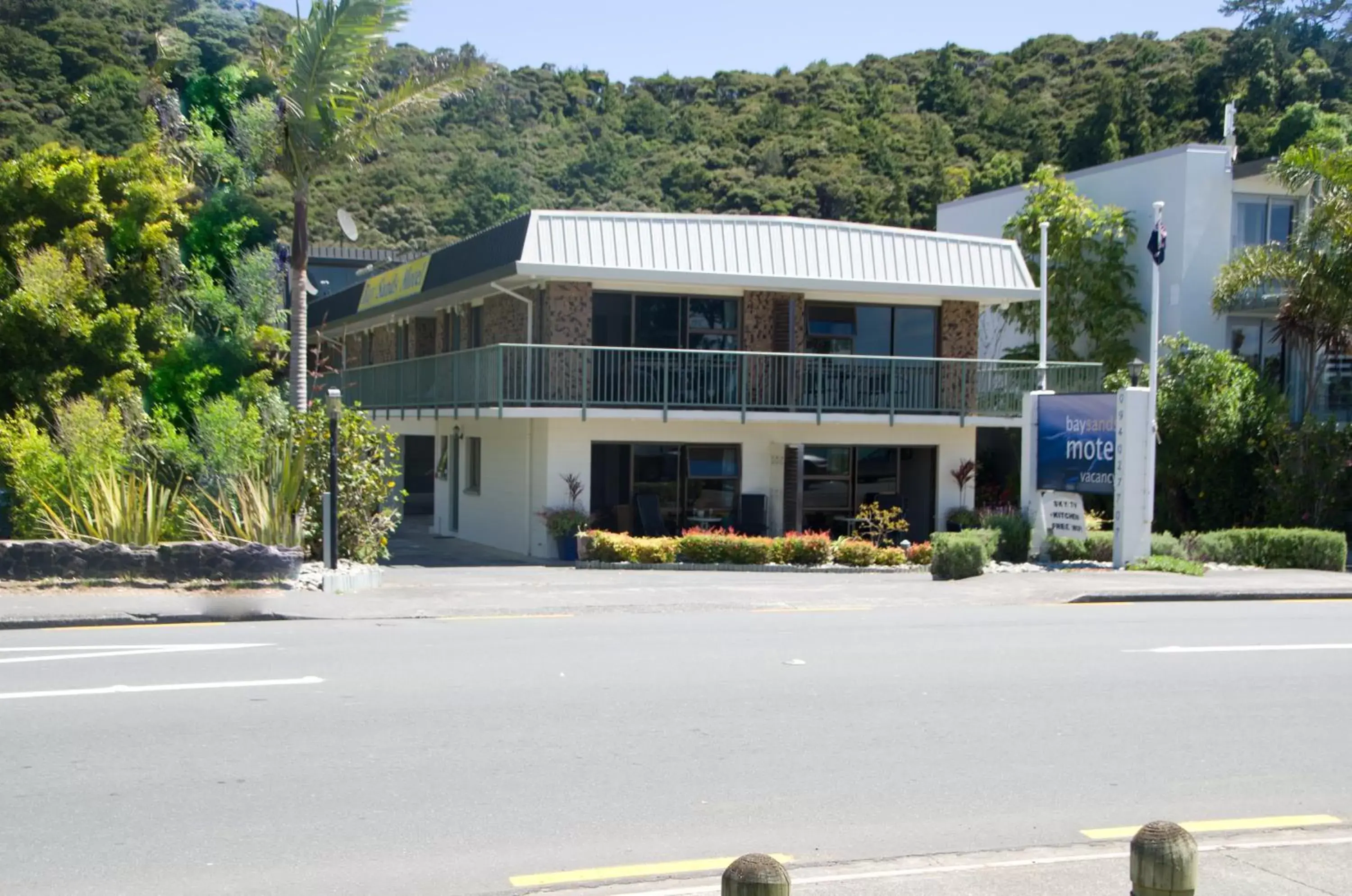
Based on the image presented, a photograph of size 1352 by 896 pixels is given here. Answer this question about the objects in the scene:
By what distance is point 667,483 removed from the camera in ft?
81.1

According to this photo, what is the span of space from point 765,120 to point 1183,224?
160 feet

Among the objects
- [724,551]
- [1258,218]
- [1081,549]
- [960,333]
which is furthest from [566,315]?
Result: [1258,218]

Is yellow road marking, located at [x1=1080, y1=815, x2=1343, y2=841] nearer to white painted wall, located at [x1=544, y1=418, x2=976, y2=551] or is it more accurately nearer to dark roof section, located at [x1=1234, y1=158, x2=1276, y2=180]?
white painted wall, located at [x1=544, y1=418, x2=976, y2=551]

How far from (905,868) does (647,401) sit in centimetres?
1787

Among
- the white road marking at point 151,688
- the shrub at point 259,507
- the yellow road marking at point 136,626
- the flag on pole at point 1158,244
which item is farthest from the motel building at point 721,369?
the white road marking at point 151,688

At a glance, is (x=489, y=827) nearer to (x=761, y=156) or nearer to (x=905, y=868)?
Answer: (x=905, y=868)

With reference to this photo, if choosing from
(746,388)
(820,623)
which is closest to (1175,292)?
(746,388)

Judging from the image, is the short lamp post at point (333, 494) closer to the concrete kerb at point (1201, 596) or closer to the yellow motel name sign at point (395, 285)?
the concrete kerb at point (1201, 596)

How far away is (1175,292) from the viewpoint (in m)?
31.0

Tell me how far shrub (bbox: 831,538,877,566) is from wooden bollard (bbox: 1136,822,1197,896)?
60.0 feet

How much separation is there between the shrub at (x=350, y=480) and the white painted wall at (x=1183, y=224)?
19.9m

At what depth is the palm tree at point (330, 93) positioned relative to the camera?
18266 mm

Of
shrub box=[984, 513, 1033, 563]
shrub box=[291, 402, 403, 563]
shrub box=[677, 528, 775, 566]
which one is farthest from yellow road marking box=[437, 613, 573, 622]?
shrub box=[984, 513, 1033, 563]

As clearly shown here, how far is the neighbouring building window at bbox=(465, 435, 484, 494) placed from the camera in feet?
92.1
